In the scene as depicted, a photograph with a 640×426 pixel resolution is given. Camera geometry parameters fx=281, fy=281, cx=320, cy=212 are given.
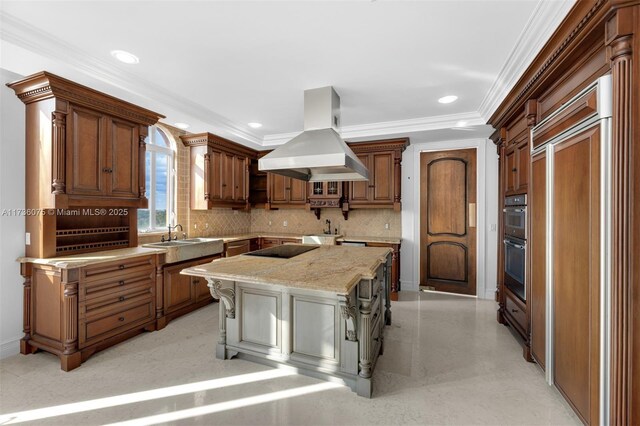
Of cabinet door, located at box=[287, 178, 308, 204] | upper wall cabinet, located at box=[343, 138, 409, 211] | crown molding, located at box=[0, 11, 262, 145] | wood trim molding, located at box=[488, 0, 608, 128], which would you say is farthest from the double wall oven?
crown molding, located at box=[0, 11, 262, 145]

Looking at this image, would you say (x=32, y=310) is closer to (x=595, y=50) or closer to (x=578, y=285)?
(x=578, y=285)

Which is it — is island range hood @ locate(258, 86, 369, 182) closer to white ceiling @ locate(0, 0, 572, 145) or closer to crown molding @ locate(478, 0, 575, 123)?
white ceiling @ locate(0, 0, 572, 145)

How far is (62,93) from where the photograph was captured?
2471 millimetres

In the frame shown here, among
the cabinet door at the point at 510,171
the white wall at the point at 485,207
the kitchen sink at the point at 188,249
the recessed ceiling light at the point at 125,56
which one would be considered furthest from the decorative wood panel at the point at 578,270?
the kitchen sink at the point at 188,249

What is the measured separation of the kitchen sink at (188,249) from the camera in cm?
319

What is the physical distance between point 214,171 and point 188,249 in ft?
4.87

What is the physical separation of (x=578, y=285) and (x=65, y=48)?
394 centimetres

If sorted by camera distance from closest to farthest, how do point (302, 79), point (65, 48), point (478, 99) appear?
1. point (65, 48)
2. point (302, 79)
3. point (478, 99)

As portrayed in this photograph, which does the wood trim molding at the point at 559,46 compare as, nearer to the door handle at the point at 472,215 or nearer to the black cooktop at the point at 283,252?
the door handle at the point at 472,215

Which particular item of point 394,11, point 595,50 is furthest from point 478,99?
point 394,11

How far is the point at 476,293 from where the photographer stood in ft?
14.3

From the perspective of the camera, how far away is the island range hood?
2.39 meters

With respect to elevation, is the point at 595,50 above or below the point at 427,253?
Result: above

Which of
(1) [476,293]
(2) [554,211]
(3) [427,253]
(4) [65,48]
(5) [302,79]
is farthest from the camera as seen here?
(3) [427,253]
